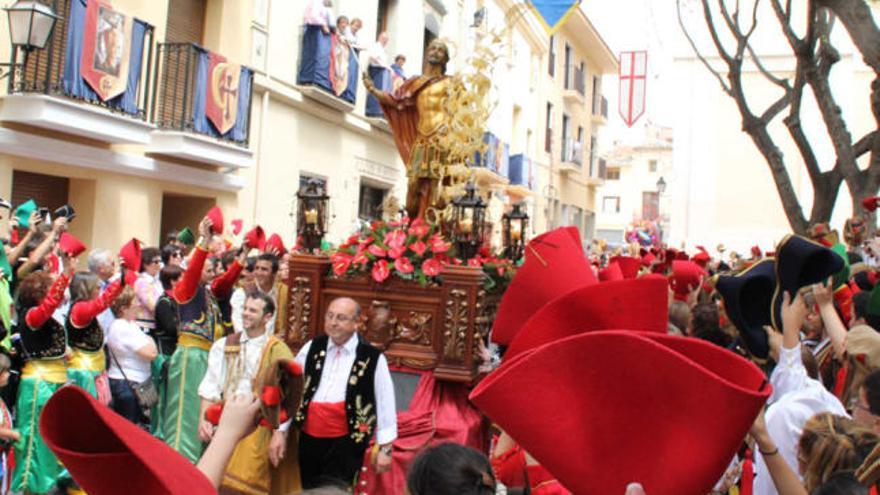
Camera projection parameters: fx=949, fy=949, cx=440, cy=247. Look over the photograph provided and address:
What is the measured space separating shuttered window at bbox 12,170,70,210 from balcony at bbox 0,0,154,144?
0.73 meters

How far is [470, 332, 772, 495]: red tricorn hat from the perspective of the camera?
1983 mm

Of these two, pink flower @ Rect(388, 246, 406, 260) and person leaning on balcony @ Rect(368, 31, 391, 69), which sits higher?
person leaning on balcony @ Rect(368, 31, 391, 69)

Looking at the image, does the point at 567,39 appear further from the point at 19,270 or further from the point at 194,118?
the point at 19,270

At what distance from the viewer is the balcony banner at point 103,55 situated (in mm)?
10383

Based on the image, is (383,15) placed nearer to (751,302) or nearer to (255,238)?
(255,238)

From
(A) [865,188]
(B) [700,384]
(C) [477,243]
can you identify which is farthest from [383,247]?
(A) [865,188]

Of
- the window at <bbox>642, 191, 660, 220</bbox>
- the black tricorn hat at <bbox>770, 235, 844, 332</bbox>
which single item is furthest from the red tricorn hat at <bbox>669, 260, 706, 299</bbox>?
the window at <bbox>642, 191, 660, 220</bbox>

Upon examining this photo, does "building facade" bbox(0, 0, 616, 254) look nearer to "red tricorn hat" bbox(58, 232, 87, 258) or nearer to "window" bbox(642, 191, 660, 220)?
"red tricorn hat" bbox(58, 232, 87, 258)

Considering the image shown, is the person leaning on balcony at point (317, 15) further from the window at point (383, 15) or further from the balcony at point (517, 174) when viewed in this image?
the balcony at point (517, 174)

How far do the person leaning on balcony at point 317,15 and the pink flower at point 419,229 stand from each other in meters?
9.24

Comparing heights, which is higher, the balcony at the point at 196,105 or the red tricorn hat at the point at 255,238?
the balcony at the point at 196,105

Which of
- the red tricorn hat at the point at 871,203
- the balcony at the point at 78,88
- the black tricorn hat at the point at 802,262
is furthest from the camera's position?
the balcony at the point at 78,88

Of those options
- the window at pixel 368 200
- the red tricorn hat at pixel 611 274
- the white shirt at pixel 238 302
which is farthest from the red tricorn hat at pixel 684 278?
the window at pixel 368 200

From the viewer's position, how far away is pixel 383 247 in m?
6.50
